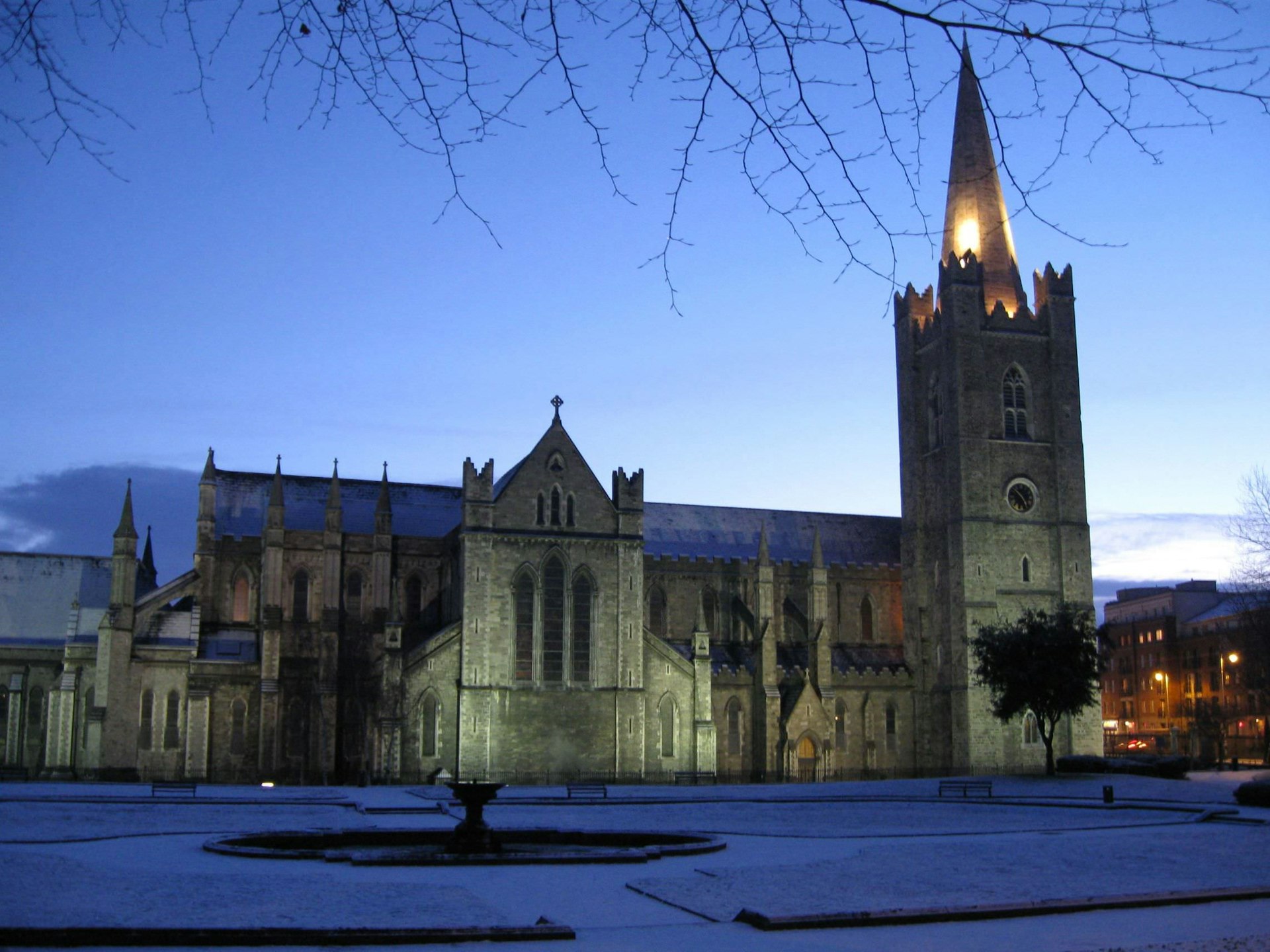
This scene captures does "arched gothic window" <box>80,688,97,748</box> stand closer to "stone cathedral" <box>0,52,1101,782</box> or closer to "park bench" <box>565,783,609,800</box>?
"stone cathedral" <box>0,52,1101,782</box>

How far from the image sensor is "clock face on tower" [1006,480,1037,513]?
216ft

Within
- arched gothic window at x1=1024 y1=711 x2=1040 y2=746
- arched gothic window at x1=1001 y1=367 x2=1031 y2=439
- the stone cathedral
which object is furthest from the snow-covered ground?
arched gothic window at x1=1001 y1=367 x2=1031 y2=439

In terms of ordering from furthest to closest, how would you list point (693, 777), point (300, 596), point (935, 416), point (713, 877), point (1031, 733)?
point (935, 416)
point (1031, 733)
point (300, 596)
point (693, 777)
point (713, 877)

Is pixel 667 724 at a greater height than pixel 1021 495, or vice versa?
pixel 1021 495

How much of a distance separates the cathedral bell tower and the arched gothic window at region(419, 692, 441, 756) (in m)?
24.3

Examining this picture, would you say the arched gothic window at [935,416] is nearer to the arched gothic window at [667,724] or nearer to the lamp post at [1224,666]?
the arched gothic window at [667,724]

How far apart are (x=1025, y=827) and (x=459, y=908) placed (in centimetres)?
1615

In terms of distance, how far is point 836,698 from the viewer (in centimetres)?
6397

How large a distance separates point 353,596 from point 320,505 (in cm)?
576

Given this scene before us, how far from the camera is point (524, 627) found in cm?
5753

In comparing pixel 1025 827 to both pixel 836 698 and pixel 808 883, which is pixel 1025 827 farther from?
pixel 836 698

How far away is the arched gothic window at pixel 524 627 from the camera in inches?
2251

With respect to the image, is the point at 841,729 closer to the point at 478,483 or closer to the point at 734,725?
the point at 734,725

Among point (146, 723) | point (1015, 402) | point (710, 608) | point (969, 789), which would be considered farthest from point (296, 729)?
point (1015, 402)
